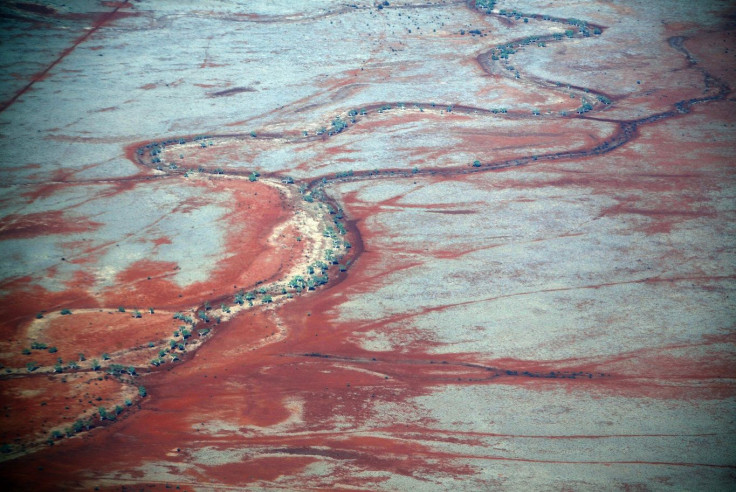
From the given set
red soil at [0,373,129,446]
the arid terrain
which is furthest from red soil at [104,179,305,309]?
red soil at [0,373,129,446]

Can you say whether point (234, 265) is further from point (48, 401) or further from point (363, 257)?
point (48, 401)

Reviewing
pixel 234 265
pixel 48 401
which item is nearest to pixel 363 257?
pixel 234 265

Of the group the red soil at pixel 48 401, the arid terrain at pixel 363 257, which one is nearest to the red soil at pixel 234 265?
the arid terrain at pixel 363 257

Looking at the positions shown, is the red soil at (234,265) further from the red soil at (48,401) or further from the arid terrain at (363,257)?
the red soil at (48,401)

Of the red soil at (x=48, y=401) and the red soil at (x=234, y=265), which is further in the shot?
the red soil at (x=234, y=265)

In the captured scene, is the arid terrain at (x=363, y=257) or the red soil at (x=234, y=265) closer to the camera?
the arid terrain at (x=363, y=257)

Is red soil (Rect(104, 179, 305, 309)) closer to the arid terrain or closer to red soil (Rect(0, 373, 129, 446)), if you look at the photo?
the arid terrain

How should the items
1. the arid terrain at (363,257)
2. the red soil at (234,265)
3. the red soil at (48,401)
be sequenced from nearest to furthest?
the arid terrain at (363,257), the red soil at (48,401), the red soil at (234,265)

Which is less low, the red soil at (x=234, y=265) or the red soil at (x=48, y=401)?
the red soil at (x=234, y=265)

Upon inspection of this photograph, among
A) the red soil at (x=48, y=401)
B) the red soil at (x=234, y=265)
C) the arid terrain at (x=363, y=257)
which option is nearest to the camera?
the arid terrain at (x=363, y=257)
